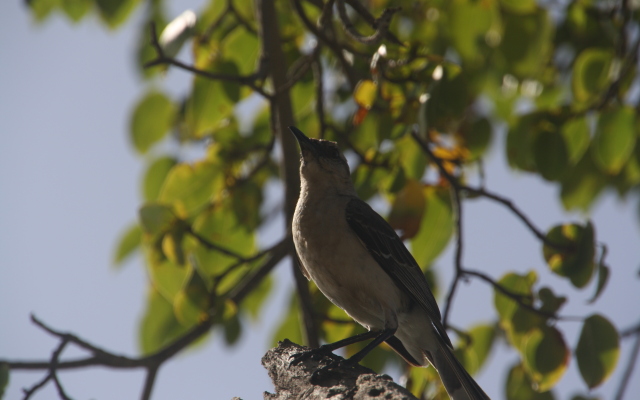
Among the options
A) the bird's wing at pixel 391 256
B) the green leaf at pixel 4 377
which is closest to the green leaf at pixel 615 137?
the bird's wing at pixel 391 256

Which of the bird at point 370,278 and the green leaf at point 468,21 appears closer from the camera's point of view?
the bird at point 370,278

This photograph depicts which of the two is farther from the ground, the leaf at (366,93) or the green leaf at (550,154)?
the leaf at (366,93)

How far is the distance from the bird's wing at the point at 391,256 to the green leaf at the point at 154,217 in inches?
50.3

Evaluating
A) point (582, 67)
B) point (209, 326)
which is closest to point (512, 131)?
point (582, 67)

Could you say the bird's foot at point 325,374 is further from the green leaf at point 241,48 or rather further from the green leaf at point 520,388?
the green leaf at point 241,48

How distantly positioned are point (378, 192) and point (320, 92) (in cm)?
90

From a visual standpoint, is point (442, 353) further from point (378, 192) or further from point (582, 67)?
point (582, 67)

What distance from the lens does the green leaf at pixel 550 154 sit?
4.79 metres

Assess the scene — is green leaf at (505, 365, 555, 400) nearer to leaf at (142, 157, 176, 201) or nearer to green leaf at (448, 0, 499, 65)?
green leaf at (448, 0, 499, 65)

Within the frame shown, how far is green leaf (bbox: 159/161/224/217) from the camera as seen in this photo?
4949mm

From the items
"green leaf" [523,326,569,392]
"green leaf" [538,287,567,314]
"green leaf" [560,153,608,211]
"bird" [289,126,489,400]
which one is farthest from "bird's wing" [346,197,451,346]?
"green leaf" [560,153,608,211]

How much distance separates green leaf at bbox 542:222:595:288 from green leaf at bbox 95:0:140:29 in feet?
12.1

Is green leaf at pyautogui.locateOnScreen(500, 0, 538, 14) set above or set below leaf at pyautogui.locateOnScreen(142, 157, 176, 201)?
below

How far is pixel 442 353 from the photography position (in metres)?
4.50
